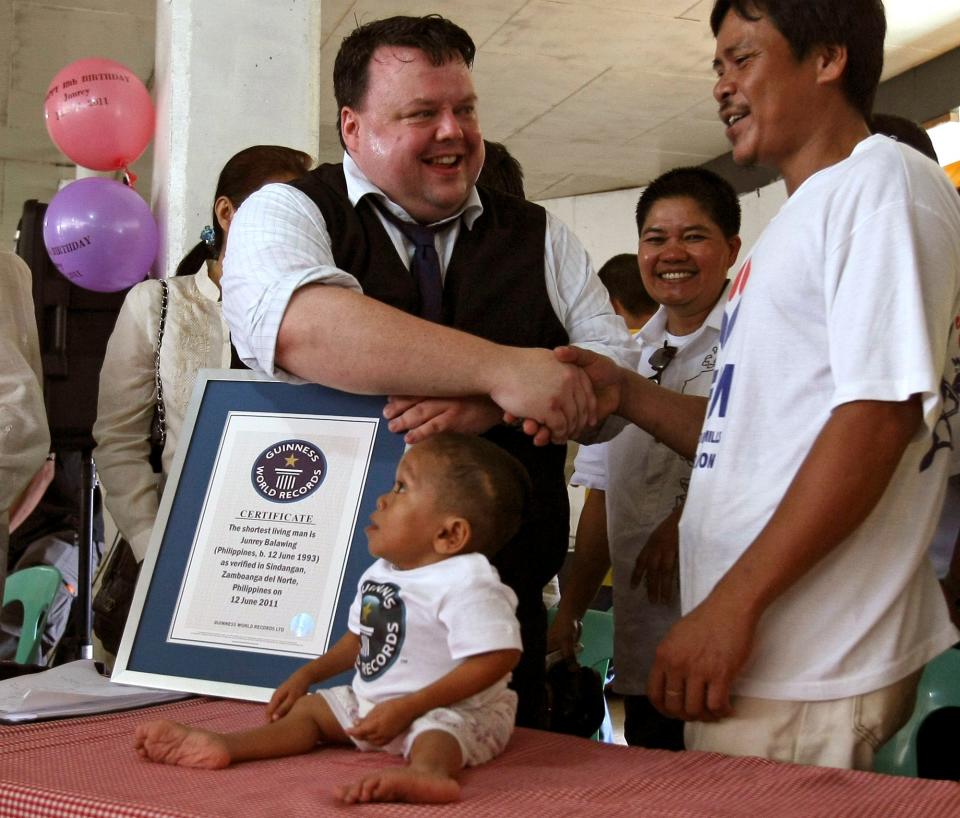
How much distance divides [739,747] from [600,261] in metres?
10.5

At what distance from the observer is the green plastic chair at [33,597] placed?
11.2 feet

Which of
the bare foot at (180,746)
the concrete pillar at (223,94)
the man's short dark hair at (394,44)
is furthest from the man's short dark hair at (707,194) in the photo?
the bare foot at (180,746)

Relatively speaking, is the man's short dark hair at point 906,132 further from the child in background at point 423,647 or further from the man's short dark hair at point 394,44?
the child in background at point 423,647

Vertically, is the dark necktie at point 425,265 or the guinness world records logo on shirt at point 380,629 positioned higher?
the dark necktie at point 425,265

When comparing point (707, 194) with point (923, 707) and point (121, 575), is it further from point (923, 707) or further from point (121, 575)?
point (121, 575)

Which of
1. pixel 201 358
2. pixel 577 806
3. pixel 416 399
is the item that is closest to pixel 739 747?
pixel 577 806

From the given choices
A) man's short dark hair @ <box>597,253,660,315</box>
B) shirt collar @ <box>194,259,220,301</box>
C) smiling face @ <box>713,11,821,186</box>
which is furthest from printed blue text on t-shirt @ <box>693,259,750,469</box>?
man's short dark hair @ <box>597,253,660,315</box>

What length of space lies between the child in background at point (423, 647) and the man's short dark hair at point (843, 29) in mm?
693

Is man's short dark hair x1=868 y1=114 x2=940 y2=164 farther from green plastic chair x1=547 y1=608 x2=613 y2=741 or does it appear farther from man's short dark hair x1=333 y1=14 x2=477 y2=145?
green plastic chair x1=547 y1=608 x2=613 y2=741

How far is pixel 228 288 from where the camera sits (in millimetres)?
1694

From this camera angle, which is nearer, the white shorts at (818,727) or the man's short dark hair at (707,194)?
the white shorts at (818,727)

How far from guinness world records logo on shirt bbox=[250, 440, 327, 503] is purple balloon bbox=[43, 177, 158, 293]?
2.38 meters

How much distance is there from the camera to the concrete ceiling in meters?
7.03

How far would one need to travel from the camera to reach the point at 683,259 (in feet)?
9.37
